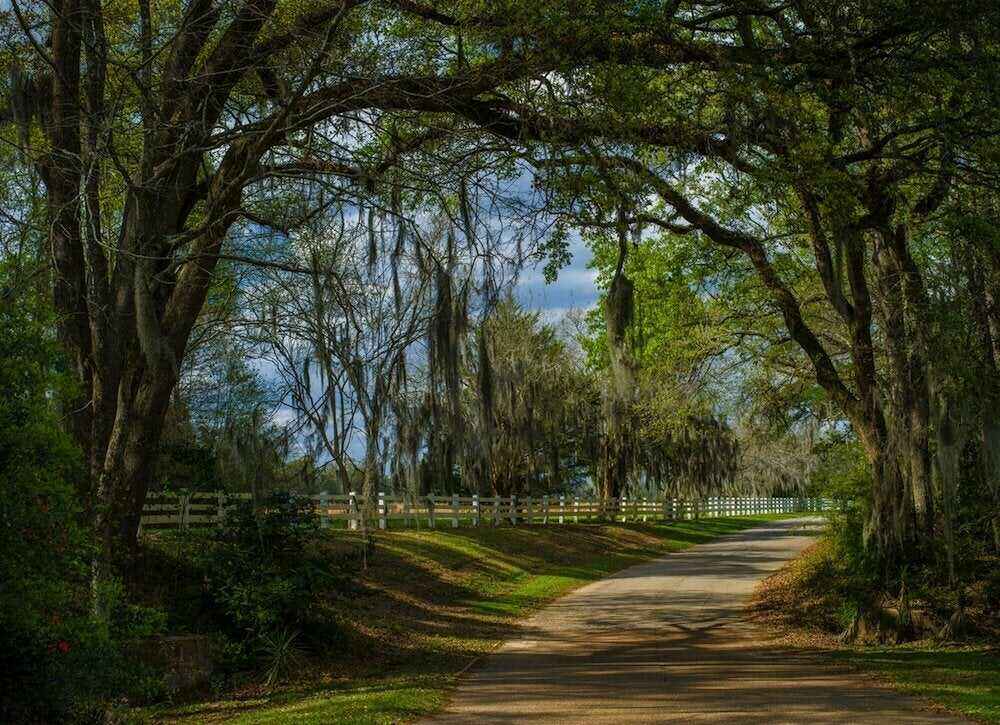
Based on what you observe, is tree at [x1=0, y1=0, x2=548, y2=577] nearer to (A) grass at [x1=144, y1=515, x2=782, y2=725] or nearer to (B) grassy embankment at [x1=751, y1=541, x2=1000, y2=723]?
(A) grass at [x1=144, y1=515, x2=782, y2=725]

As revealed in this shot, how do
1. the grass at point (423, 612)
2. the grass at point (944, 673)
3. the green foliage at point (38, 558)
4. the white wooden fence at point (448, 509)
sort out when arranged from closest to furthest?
the green foliage at point (38, 558)
the grass at point (944, 673)
the grass at point (423, 612)
the white wooden fence at point (448, 509)

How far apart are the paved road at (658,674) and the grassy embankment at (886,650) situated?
1.32 ft

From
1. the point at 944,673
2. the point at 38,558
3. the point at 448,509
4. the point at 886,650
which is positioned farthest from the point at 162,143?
the point at 448,509

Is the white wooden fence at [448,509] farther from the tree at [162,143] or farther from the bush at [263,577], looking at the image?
the tree at [162,143]

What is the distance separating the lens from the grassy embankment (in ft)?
34.7

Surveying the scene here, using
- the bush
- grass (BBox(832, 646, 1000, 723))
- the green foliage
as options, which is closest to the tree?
the bush

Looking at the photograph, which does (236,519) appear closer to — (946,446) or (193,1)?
(193,1)

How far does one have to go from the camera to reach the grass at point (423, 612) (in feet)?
34.2

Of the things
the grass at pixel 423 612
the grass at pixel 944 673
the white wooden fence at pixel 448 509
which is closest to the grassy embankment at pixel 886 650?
the grass at pixel 944 673

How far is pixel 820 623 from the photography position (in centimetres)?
1673

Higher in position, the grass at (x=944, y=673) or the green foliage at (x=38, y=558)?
the green foliage at (x=38, y=558)

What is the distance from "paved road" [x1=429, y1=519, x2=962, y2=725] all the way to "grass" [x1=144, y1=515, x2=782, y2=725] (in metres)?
0.56

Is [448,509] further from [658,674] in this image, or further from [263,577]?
[658,674]

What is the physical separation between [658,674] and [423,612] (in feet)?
21.3
